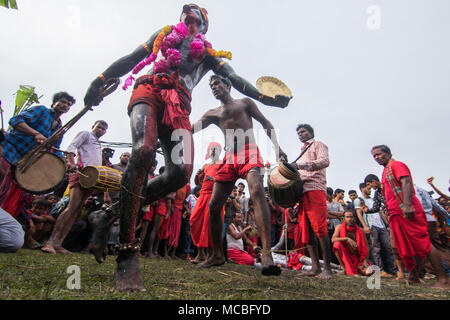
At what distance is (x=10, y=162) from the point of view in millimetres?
3375

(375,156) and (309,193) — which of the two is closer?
(309,193)

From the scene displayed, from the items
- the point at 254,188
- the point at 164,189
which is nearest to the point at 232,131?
the point at 254,188

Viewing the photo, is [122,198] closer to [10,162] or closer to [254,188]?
[254,188]

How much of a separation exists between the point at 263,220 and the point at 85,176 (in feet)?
9.30

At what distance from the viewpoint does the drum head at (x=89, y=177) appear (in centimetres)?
413

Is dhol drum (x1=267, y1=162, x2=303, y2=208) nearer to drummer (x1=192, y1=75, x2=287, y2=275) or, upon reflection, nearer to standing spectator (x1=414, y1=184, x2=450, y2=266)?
drummer (x1=192, y1=75, x2=287, y2=275)

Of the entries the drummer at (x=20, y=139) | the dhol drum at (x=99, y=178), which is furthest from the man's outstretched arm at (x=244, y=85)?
the dhol drum at (x=99, y=178)

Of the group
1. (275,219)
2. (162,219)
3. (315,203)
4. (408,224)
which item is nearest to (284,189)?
(315,203)

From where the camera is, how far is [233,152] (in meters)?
3.58

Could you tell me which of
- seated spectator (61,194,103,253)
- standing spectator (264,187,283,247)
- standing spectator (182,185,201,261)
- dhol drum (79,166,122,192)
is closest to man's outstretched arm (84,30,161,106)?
dhol drum (79,166,122,192)

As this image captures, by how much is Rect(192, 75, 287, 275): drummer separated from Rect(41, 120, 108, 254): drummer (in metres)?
1.67

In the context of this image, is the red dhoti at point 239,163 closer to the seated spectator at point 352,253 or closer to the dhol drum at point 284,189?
the dhol drum at point 284,189

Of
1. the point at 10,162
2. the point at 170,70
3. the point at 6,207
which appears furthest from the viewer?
the point at 6,207

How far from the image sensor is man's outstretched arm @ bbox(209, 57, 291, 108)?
262 cm
